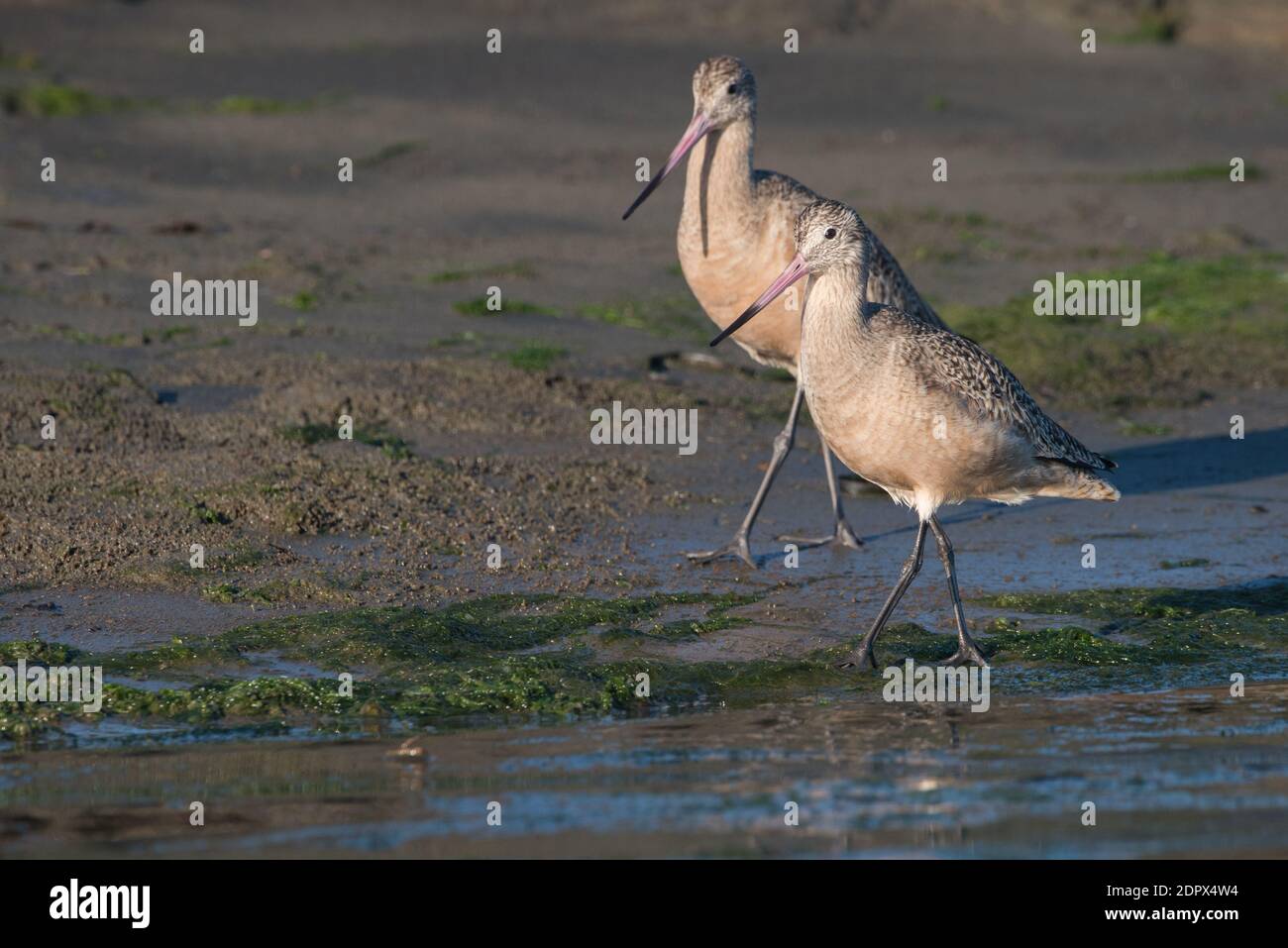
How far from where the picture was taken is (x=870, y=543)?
889 centimetres

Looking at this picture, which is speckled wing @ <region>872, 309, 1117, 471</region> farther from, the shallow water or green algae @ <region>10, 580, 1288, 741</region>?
the shallow water

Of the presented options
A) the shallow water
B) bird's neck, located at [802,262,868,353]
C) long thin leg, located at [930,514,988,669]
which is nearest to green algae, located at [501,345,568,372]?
bird's neck, located at [802,262,868,353]

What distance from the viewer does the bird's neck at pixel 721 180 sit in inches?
359

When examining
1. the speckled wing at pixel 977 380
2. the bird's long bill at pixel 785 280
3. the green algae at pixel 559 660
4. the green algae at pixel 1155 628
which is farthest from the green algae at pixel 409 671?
the bird's long bill at pixel 785 280

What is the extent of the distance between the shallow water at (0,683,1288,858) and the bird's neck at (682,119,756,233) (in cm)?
317

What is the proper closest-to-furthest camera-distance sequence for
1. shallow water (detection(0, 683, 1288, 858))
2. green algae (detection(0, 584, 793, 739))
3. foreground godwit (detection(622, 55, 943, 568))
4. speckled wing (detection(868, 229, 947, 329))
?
1. shallow water (detection(0, 683, 1288, 858))
2. green algae (detection(0, 584, 793, 739))
3. foreground godwit (detection(622, 55, 943, 568))
4. speckled wing (detection(868, 229, 947, 329))

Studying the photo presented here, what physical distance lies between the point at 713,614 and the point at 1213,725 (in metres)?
2.12

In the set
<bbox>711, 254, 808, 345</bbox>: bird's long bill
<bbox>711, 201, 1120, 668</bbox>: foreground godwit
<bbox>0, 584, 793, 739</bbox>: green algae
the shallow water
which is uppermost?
<bbox>711, 254, 808, 345</bbox>: bird's long bill

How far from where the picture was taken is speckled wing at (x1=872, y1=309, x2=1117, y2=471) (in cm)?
724

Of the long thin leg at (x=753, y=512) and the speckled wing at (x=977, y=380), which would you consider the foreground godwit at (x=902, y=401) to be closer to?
the speckled wing at (x=977, y=380)

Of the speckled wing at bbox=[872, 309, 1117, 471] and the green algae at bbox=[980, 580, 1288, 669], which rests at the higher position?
the speckled wing at bbox=[872, 309, 1117, 471]

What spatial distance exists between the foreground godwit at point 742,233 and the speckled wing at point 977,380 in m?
1.40

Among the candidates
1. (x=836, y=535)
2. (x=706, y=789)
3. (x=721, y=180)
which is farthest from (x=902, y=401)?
(x=721, y=180)
